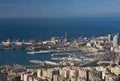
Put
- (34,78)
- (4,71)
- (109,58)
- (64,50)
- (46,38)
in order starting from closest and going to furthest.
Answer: (34,78), (4,71), (109,58), (64,50), (46,38)

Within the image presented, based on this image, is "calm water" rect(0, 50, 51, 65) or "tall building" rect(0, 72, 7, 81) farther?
"calm water" rect(0, 50, 51, 65)

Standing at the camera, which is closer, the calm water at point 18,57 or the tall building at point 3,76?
the tall building at point 3,76

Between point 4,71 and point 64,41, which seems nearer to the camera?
point 4,71

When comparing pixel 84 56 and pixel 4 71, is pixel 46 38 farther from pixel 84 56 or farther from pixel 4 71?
pixel 4 71

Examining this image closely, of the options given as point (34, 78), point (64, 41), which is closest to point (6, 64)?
point (34, 78)

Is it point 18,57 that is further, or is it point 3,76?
point 18,57

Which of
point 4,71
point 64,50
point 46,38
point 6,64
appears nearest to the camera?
point 4,71

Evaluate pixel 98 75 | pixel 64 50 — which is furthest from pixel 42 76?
pixel 64 50

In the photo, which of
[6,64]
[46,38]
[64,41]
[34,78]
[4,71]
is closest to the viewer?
[34,78]

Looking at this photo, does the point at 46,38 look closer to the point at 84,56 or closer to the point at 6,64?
the point at 84,56
